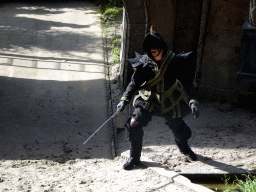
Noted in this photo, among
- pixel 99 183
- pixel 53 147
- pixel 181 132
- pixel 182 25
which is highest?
pixel 182 25

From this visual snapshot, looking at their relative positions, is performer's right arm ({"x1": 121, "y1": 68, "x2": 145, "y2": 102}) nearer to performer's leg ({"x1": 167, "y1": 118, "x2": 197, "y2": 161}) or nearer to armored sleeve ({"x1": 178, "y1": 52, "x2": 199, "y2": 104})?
armored sleeve ({"x1": 178, "y1": 52, "x2": 199, "y2": 104})

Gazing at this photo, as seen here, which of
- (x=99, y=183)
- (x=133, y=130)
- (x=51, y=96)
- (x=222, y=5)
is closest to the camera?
(x=99, y=183)

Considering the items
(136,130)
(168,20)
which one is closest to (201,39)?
(168,20)

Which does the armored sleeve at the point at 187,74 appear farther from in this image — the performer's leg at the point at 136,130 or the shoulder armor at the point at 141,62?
the performer's leg at the point at 136,130

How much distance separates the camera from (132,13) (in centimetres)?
725

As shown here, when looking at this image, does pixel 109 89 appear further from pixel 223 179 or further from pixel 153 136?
pixel 223 179

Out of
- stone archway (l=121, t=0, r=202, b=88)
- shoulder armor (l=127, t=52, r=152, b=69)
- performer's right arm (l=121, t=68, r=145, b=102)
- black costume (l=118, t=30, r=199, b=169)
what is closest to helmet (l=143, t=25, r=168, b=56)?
black costume (l=118, t=30, r=199, b=169)

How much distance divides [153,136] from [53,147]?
174 cm

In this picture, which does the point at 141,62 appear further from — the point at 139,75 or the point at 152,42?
the point at 152,42

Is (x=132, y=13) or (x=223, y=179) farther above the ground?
(x=132, y=13)

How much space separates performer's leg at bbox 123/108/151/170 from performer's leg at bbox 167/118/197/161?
0.43 metres

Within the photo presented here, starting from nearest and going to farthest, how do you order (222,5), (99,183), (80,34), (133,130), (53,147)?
1. (99,183)
2. (133,130)
3. (53,147)
4. (222,5)
5. (80,34)

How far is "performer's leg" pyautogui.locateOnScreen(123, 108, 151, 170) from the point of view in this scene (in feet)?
15.5

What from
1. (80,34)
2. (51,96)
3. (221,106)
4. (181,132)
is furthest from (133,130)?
(80,34)
